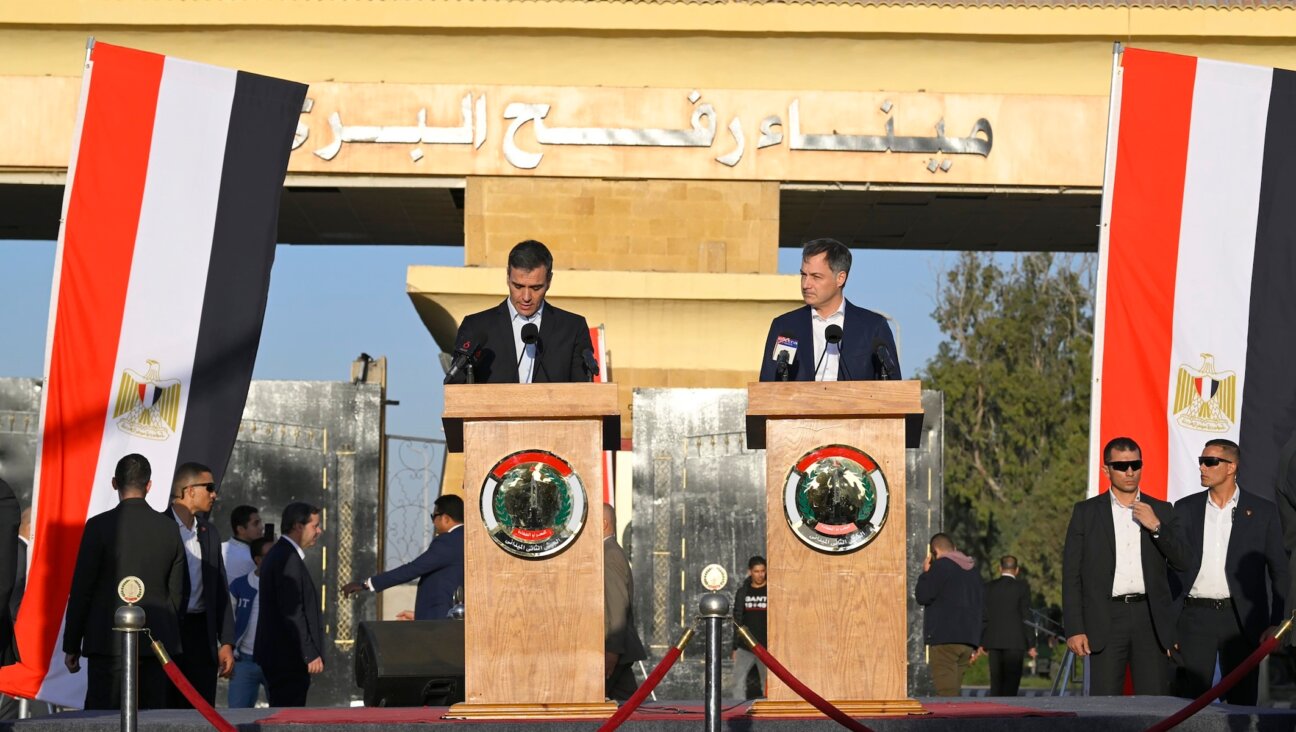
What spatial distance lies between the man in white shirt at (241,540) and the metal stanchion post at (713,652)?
5.80 meters

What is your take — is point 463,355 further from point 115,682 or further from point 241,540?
point 241,540

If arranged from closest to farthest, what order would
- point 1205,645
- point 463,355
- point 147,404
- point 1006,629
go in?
point 463,355, point 1205,645, point 147,404, point 1006,629

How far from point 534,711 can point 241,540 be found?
5638 millimetres

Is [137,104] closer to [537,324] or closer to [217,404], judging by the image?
[217,404]

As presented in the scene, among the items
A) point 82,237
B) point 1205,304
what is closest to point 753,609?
point 1205,304

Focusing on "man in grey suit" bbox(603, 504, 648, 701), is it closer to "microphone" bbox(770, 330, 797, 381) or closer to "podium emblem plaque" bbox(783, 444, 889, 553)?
"microphone" bbox(770, 330, 797, 381)

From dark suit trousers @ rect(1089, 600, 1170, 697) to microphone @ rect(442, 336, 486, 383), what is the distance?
3590 mm

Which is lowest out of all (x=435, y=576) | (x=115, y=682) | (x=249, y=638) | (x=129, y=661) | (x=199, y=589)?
(x=249, y=638)

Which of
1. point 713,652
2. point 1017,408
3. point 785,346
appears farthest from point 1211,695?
point 1017,408

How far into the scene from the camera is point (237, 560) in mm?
11992

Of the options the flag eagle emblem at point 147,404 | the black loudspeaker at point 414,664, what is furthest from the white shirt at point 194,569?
the flag eagle emblem at point 147,404

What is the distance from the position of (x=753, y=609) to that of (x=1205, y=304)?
5750 millimetres

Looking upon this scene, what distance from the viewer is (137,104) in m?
11.0

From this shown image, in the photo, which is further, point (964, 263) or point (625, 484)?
point (964, 263)
